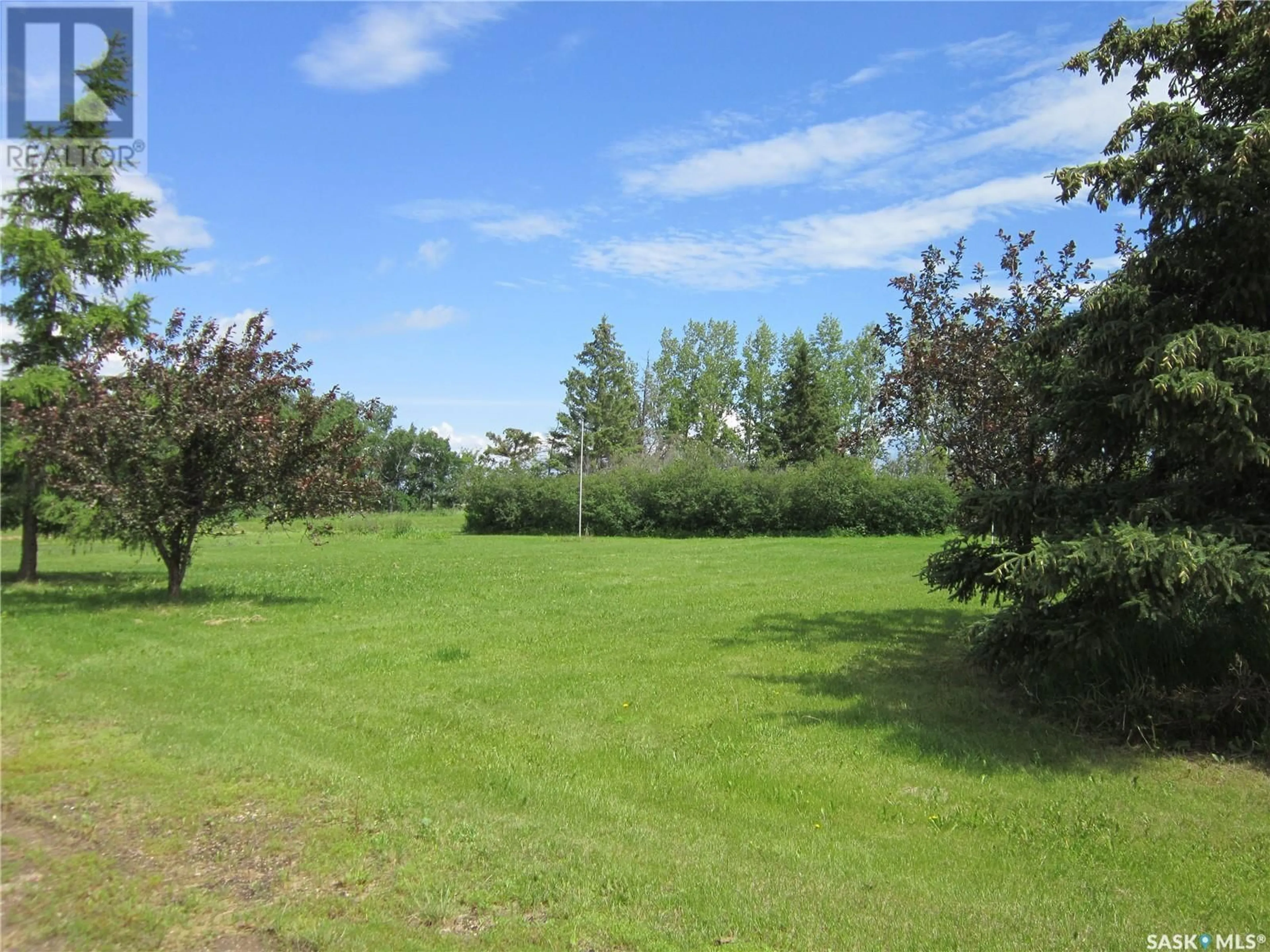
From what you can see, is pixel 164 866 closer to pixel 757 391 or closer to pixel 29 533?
pixel 29 533

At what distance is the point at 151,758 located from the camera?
6.14 meters

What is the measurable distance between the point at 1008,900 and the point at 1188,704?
10.7 ft

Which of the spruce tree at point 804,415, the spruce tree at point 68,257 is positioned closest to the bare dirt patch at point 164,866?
the spruce tree at point 68,257

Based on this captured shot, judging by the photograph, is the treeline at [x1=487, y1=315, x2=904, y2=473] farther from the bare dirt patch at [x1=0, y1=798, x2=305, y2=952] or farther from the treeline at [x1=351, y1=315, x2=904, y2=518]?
the bare dirt patch at [x1=0, y1=798, x2=305, y2=952]

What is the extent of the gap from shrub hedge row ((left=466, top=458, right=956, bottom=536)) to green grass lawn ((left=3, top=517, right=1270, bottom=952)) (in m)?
29.9

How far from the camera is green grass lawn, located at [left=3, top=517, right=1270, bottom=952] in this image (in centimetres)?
387

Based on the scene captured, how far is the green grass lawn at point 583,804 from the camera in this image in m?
3.87

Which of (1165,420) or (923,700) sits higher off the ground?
(1165,420)

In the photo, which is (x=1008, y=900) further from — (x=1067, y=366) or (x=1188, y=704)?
(x=1067, y=366)

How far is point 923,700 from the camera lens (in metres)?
7.90

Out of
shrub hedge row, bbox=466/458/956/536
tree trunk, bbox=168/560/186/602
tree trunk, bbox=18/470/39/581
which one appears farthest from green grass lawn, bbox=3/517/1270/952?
shrub hedge row, bbox=466/458/956/536

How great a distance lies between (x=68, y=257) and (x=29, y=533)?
546 centimetres

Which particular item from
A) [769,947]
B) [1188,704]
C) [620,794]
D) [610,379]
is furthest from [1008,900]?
[610,379]

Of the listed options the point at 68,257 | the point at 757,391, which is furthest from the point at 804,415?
the point at 68,257
